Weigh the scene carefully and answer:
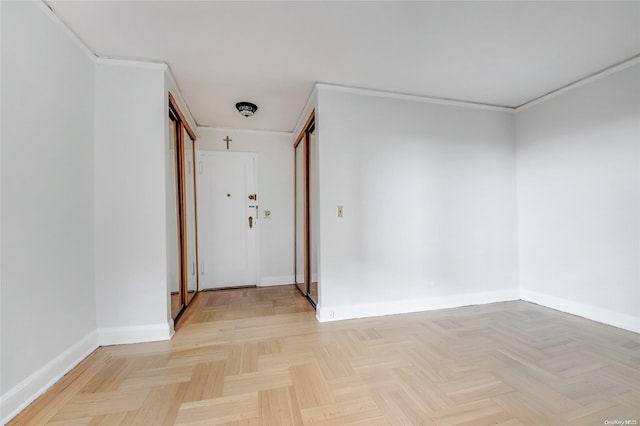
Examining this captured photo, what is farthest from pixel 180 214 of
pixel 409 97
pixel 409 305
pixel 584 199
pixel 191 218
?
pixel 584 199

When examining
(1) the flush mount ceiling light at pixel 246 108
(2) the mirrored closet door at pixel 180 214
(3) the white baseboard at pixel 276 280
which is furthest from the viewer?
(3) the white baseboard at pixel 276 280

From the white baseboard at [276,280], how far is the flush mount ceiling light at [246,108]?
2385mm

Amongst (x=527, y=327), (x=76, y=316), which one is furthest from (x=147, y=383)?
(x=527, y=327)

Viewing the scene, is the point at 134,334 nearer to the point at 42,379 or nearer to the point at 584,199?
the point at 42,379

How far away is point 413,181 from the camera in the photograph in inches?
110

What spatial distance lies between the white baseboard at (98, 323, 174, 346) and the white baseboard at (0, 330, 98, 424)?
0.08 m

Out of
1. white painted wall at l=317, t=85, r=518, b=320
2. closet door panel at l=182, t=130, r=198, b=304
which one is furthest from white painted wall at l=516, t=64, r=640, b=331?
closet door panel at l=182, t=130, r=198, b=304

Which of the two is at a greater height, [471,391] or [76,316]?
[76,316]

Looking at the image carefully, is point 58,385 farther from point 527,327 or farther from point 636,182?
point 636,182

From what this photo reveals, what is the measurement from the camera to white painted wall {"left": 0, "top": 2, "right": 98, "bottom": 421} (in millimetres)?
1344

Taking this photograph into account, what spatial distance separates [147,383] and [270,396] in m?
0.82

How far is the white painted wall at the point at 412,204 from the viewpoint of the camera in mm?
2561

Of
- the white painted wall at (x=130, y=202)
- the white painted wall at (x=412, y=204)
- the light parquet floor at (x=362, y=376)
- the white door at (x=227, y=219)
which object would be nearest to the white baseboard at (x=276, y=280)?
the white door at (x=227, y=219)

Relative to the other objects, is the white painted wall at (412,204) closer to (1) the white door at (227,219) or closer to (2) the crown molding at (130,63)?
(2) the crown molding at (130,63)
